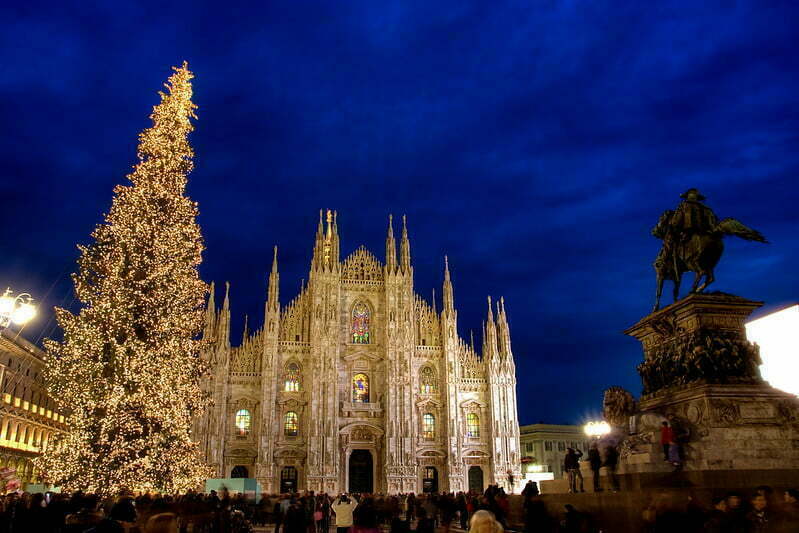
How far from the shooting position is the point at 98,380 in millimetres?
17969

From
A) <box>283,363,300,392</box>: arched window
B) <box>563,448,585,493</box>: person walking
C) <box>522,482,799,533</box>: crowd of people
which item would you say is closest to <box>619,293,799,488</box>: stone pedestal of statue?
<box>563,448,585,493</box>: person walking

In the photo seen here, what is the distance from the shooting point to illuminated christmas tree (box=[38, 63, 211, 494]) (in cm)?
1756

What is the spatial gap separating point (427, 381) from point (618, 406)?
35.2 m

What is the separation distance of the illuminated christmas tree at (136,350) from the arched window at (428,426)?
27726mm

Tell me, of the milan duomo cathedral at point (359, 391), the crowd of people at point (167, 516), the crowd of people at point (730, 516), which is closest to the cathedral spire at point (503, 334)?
the milan duomo cathedral at point (359, 391)

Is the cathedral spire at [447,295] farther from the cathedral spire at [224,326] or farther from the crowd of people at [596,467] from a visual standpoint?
the crowd of people at [596,467]

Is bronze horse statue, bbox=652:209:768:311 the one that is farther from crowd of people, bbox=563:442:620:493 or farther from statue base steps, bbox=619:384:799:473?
crowd of people, bbox=563:442:620:493

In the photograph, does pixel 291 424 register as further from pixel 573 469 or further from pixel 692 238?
pixel 692 238

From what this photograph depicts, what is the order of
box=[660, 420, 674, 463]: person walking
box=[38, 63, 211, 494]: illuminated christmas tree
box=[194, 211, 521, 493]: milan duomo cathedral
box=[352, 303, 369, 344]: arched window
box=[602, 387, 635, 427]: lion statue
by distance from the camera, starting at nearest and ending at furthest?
box=[660, 420, 674, 463]: person walking, box=[602, 387, 635, 427]: lion statue, box=[38, 63, 211, 494]: illuminated christmas tree, box=[194, 211, 521, 493]: milan duomo cathedral, box=[352, 303, 369, 344]: arched window

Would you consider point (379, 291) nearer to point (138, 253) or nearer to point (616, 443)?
point (138, 253)

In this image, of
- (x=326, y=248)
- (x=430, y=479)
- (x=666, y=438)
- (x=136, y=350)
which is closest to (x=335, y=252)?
(x=326, y=248)

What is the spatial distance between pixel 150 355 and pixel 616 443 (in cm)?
1279

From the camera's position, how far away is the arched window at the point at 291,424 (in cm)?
4497

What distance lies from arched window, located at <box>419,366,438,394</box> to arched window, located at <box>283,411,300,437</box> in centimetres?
914
